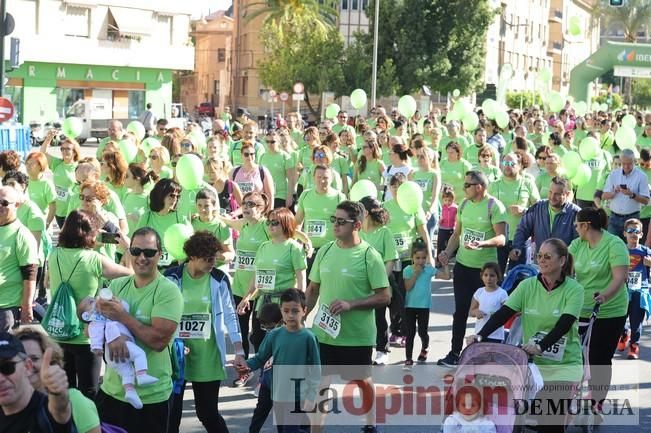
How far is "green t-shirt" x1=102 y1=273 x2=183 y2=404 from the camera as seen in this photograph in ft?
19.8

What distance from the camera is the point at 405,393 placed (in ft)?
30.6

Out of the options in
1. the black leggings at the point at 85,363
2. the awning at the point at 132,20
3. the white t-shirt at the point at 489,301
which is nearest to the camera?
the black leggings at the point at 85,363

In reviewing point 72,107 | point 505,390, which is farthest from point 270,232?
point 72,107

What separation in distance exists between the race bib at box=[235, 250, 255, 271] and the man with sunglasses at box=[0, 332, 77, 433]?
5135 millimetres

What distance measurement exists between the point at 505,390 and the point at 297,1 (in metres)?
61.6

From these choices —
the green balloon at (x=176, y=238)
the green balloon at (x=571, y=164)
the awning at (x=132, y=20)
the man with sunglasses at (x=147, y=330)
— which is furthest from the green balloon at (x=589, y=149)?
the awning at (x=132, y=20)

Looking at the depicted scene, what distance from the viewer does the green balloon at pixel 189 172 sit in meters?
11.1

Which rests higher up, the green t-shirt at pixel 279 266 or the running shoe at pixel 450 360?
the green t-shirt at pixel 279 266

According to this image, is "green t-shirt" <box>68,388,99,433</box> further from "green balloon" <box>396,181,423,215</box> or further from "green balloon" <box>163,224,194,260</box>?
"green balloon" <box>396,181,423,215</box>

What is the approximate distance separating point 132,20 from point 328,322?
48.0 meters

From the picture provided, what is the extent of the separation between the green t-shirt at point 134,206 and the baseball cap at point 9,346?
6353 millimetres

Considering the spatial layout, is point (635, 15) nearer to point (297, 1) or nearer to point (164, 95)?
point (297, 1)

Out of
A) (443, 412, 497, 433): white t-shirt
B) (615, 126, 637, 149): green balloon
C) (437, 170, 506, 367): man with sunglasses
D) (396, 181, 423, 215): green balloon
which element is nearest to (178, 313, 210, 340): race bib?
(443, 412, 497, 433): white t-shirt

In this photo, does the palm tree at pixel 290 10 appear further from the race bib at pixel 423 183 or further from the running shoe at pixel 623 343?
the running shoe at pixel 623 343
